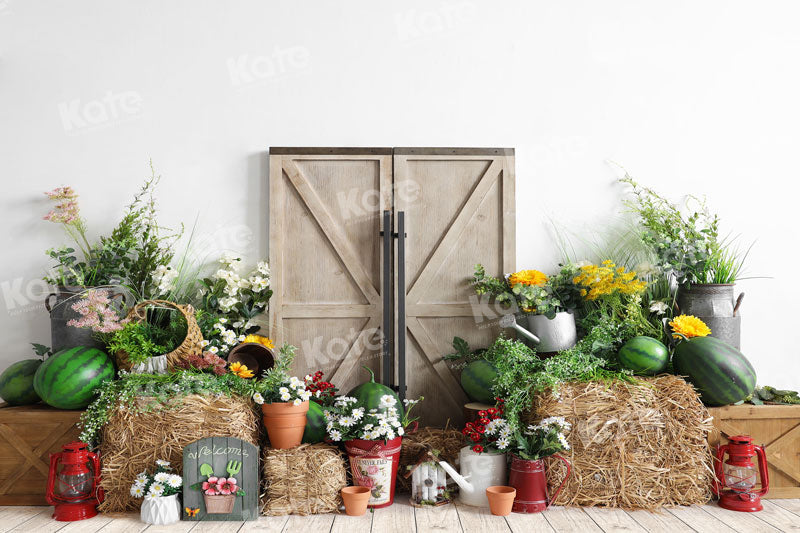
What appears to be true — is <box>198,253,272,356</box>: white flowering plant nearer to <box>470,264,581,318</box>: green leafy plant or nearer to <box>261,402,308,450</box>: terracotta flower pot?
<box>261,402,308,450</box>: terracotta flower pot

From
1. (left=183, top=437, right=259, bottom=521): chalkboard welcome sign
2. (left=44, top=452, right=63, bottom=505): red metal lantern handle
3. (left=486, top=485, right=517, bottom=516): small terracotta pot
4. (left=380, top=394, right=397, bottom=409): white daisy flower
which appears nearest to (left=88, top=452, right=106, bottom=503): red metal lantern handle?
(left=44, top=452, right=63, bottom=505): red metal lantern handle

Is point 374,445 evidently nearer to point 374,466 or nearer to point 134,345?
point 374,466

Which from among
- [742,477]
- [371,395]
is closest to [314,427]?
[371,395]

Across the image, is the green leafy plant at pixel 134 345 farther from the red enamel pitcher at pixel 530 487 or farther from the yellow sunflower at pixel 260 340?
the red enamel pitcher at pixel 530 487

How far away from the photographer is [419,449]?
3.15m

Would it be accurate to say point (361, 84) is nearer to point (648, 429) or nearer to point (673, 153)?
point (673, 153)

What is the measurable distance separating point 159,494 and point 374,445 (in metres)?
1.02

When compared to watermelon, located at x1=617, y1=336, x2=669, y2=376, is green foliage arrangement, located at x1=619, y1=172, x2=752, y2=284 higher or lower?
higher

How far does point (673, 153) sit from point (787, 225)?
87cm

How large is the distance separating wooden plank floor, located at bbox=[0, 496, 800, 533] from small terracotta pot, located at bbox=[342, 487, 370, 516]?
3cm

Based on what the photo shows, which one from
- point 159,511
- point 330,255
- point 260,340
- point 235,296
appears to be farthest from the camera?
point 330,255

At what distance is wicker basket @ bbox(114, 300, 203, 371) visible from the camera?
3092 millimetres

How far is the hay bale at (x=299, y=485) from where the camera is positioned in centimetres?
286

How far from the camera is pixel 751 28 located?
3869 mm
